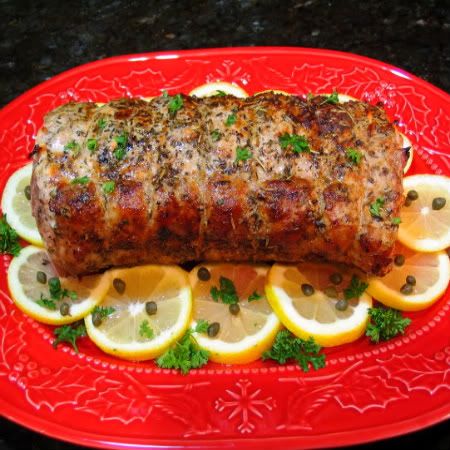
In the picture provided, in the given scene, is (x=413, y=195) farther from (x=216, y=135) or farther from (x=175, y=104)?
(x=175, y=104)

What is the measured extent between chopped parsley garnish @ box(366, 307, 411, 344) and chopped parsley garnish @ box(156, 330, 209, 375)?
0.98 meters

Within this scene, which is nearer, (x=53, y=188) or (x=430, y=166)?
(x=53, y=188)

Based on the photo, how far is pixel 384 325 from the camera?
339 centimetres

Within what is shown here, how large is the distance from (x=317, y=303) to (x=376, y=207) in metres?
0.70

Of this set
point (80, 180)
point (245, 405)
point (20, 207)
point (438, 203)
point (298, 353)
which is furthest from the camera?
point (20, 207)

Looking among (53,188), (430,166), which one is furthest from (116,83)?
(430,166)

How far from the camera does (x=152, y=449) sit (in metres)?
2.88

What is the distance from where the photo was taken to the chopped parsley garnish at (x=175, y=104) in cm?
346

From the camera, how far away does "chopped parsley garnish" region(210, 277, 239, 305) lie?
354 centimetres

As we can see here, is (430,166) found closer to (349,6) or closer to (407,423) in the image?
(407,423)

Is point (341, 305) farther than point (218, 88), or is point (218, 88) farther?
point (218, 88)

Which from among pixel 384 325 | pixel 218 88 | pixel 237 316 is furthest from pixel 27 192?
pixel 384 325

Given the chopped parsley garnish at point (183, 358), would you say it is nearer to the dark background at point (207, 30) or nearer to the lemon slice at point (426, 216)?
the lemon slice at point (426, 216)

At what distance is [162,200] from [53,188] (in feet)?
1.98
